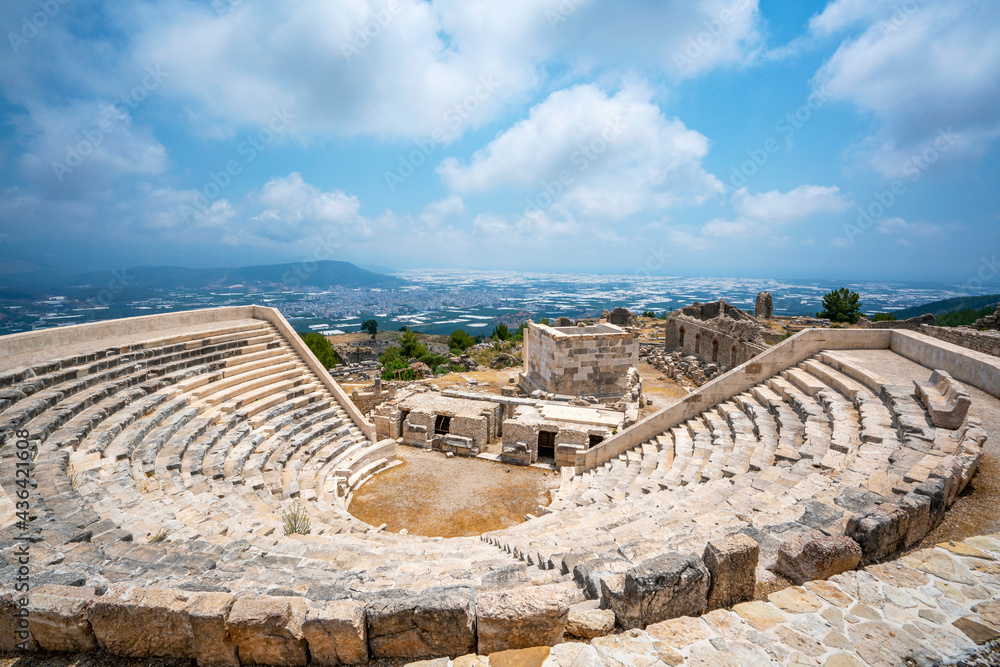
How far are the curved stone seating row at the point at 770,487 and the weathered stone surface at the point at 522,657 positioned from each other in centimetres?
71

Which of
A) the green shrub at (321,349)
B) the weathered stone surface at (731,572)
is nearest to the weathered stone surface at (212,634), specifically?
the weathered stone surface at (731,572)

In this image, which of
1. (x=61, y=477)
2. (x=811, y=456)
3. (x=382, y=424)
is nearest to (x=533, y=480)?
(x=382, y=424)

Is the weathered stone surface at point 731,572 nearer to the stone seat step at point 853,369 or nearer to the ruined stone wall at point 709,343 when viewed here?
the stone seat step at point 853,369

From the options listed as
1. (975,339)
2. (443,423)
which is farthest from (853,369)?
(443,423)

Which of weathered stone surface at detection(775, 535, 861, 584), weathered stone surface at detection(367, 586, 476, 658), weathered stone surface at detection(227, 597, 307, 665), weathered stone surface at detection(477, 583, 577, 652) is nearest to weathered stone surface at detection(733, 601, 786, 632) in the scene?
weathered stone surface at detection(775, 535, 861, 584)

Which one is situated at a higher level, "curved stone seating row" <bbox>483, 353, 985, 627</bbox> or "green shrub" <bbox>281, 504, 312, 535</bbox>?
"curved stone seating row" <bbox>483, 353, 985, 627</bbox>

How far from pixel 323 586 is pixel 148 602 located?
1.41 metres

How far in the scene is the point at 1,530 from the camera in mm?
4980

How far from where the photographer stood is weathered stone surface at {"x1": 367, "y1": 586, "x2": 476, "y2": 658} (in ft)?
10.6

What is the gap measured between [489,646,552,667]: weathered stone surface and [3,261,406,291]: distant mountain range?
9689cm

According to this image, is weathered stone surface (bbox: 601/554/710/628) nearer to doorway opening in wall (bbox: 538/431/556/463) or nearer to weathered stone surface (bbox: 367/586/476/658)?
weathered stone surface (bbox: 367/586/476/658)

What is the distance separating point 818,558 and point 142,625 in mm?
5618

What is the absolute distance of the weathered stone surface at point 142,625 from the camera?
3213 mm

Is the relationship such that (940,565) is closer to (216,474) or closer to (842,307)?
(216,474)
